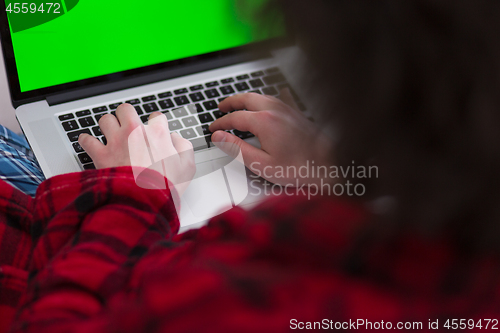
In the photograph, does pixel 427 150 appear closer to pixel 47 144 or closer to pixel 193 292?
pixel 193 292

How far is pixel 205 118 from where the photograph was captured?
0.67 m

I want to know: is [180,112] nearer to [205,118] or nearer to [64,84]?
[205,118]

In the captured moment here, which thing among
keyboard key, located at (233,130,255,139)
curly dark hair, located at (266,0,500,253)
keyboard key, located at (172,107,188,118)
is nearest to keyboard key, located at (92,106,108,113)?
keyboard key, located at (172,107,188,118)

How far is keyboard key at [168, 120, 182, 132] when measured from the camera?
2.10 feet

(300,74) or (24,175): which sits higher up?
(300,74)

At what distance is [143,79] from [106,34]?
3.5 inches

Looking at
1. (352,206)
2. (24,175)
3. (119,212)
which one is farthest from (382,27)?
(24,175)

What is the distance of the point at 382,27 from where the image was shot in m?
0.26

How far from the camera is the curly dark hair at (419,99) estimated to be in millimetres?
250

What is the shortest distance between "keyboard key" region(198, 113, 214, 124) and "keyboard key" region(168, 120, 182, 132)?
4 cm

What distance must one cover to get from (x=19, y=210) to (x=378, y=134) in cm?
44

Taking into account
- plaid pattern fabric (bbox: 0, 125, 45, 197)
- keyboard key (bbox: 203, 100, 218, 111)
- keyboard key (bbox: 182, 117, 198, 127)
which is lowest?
plaid pattern fabric (bbox: 0, 125, 45, 197)

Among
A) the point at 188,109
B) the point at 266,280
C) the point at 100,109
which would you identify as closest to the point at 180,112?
the point at 188,109

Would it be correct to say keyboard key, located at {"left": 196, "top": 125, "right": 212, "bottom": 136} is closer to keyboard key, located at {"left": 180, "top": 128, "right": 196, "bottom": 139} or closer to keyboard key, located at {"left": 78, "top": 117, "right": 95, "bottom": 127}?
keyboard key, located at {"left": 180, "top": 128, "right": 196, "bottom": 139}
